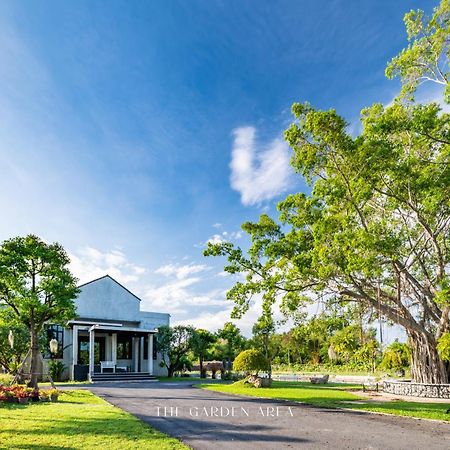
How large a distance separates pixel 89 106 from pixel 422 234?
12.5 meters

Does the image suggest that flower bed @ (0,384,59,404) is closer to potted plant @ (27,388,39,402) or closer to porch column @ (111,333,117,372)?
potted plant @ (27,388,39,402)

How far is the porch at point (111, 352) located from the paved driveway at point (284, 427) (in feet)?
44.8

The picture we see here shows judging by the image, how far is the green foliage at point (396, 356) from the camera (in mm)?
20031

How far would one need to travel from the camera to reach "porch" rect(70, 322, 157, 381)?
25156 millimetres

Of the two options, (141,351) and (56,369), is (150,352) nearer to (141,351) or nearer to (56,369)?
(141,351)

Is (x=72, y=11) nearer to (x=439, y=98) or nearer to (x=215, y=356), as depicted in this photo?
(x=439, y=98)

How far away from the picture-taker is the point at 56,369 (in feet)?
81.7

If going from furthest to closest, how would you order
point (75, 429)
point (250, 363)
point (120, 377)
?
point (120, 377) → point (250, 363) → point (75, 429)

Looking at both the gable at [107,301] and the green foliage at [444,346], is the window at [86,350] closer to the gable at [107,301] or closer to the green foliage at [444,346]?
the gable at [107,301]

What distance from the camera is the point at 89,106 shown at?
14.2 m

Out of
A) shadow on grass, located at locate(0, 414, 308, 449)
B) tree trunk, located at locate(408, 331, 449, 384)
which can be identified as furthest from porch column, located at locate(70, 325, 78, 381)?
tree trunk, located at locate(408, 331, 449, 384)

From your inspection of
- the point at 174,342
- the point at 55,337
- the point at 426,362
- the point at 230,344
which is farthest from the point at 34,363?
the point at 230,344

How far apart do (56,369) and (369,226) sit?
19.7 m

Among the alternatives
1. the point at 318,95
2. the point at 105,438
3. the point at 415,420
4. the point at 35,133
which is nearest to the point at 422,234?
the point at 318,95
